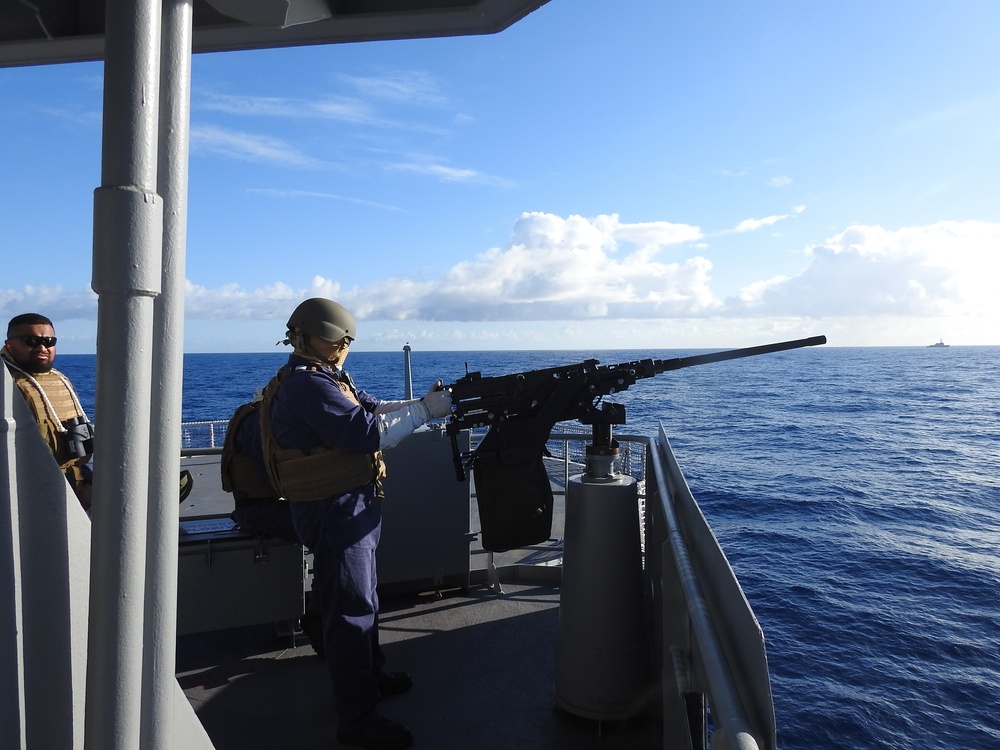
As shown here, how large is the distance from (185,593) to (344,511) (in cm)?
123

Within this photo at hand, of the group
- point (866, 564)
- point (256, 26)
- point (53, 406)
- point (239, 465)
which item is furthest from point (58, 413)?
point (866, 564)

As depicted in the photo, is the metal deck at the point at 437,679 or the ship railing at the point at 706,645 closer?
the ship railing at the point at 706,645

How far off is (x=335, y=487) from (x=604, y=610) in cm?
121

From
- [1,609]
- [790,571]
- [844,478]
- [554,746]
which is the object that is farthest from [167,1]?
Answer: [844,478]

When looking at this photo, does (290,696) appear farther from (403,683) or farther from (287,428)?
(287,428)

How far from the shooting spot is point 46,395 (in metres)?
2.98

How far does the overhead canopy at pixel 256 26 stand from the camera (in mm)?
2414

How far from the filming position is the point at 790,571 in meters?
14.4

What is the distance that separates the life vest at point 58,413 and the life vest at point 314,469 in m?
0.78

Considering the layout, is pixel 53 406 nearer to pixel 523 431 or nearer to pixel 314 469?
pixel 314 469

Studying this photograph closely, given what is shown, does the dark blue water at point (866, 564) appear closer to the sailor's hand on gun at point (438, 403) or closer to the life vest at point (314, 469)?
the sailor's hand on gun at point (438, 403)

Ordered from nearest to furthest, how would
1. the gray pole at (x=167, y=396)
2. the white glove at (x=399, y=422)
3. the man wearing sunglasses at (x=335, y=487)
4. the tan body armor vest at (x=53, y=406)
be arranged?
the gray pole at (x=167, y=396), the man wearing sunglasses at (x=335, y=487), the tan body armor vest at (x=53, y=406), the white glove at (x=399, y=422)

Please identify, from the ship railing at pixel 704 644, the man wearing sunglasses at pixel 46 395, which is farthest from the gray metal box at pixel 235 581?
the ship railing at pixel 704 644

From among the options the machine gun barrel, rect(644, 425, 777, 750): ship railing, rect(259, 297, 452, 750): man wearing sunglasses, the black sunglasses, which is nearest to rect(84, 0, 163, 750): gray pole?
rect(644, 425, 777, 750): ship railing
